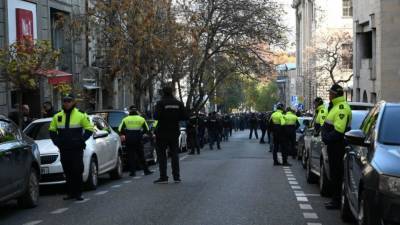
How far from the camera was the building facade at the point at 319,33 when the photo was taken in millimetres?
65688

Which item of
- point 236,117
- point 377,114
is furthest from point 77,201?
point 236,117

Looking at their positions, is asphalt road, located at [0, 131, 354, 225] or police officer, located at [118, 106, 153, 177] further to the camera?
police officer, located at [118, 106, 153, 177]

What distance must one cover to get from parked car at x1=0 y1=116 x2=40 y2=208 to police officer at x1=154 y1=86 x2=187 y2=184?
133 inches

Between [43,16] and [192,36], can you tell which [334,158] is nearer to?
[43,16]

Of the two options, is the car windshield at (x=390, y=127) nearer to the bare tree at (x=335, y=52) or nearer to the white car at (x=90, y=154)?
the white car at (x=90, y=154)

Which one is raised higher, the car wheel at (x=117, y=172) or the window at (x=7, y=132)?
the window at (x=7, y=132)

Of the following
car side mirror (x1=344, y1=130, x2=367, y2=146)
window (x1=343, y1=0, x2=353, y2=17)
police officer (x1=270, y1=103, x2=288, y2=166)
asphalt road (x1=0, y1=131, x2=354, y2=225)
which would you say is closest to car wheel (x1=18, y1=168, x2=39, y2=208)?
asphalt road (x1=0, y1=131, x2=354, y2=225)

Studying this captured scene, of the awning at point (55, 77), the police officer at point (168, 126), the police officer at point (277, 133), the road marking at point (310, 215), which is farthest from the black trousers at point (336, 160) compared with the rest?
the awning at point (55, 77)

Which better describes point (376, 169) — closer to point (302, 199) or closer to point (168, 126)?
point (302, 199)

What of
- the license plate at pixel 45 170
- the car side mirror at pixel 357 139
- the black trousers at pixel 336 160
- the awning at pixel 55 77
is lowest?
the license plate at pixel 45 170

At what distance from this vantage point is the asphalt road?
409 inches

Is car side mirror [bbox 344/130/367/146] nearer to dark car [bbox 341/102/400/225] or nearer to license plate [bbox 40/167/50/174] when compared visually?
dark car [bbox 341/102/400/225]

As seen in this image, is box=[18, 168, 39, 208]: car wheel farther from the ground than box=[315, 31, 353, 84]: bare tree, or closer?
closer

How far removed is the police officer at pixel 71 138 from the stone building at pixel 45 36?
853cm
